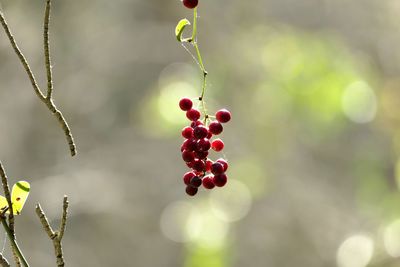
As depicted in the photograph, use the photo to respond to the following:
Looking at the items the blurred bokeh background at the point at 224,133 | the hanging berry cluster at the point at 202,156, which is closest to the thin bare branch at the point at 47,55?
the hanging berry cluster at the point at 202,156

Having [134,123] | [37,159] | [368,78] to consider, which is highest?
[368,78]

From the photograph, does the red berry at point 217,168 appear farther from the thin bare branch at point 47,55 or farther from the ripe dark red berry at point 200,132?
the thin bare branch at point 47,55

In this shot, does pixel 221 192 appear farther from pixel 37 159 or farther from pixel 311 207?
pixel 37 159

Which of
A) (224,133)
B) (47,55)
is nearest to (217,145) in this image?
(47,55)

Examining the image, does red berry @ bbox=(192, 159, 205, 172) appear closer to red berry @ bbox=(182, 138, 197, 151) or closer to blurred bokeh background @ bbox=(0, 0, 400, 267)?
red berry @ bbox=(182, 138, 197, 151)

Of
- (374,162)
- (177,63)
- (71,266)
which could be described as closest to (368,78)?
(374,162)

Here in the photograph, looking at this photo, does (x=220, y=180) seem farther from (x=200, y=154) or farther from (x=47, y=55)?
(x=47, y=55)
